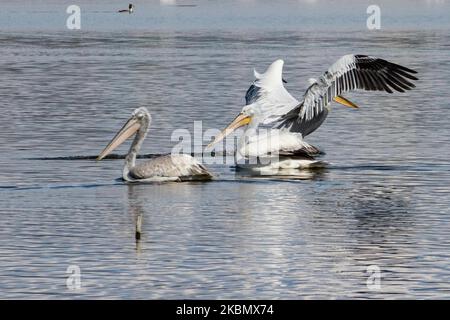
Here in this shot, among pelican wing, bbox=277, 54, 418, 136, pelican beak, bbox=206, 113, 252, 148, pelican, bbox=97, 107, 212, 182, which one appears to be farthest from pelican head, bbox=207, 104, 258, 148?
pelican, bbox=97, 107, 212, 182

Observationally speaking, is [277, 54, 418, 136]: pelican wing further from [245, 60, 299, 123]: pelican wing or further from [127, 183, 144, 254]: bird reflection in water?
[127, 183, 144, 254]: bird reflection in water

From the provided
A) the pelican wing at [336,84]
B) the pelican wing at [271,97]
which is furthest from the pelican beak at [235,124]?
the pelican wing at [336,84]

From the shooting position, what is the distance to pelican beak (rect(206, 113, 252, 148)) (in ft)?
49.2

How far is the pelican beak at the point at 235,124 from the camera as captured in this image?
14984 millimetres

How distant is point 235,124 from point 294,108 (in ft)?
2.10

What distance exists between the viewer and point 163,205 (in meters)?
11.7

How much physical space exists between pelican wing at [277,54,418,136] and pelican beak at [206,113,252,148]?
348 mm

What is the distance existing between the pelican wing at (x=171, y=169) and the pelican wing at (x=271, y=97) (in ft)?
7.28

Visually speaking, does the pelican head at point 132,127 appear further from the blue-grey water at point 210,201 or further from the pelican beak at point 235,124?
the pelican beak at point 235,124

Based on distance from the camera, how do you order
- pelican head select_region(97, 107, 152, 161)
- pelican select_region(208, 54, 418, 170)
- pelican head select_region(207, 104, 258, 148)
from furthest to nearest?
1. pelican head select_region(207, 104, 258, 148)
2. pelican head select_region(97, 107, 152, 161)
3. pelican select_region(208, 54, 418, 170)

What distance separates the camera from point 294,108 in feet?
49.3

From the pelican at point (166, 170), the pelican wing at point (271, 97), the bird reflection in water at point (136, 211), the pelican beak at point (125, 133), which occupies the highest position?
the pelican wing at point (271, 97)
